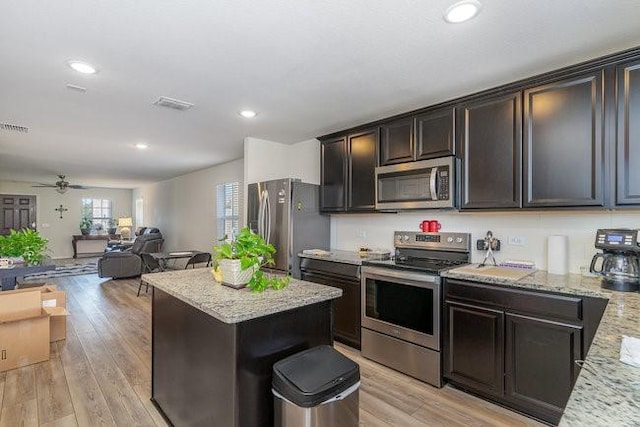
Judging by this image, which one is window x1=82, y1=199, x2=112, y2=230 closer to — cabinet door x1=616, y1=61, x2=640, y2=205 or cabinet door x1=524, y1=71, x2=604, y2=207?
cabinet door x1=524, y1=71, x2=604, y2=207

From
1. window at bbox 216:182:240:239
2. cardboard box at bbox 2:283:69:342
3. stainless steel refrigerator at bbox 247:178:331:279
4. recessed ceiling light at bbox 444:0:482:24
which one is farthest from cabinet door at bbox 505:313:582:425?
window at bbox 216:182:240:239

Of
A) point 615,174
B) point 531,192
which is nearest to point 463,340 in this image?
point 531,192

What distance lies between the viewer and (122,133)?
4.18 m

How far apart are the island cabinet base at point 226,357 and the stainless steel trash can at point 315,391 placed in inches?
5.4

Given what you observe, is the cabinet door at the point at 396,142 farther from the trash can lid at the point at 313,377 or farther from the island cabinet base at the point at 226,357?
the trash can lid at the point at 313,377

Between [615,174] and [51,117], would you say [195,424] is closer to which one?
[615,174]

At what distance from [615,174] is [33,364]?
4842 millimetres

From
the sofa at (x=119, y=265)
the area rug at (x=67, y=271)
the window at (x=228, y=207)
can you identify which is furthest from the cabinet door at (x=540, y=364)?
the area rug at (x=67, y=271)

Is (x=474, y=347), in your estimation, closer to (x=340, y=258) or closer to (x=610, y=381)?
(x=340, y=258)

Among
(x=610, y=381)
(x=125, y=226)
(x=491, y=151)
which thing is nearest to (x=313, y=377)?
(x=610, y=381)

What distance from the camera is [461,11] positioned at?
169cm

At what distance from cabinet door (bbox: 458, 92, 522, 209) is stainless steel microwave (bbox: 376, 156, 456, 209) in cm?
12

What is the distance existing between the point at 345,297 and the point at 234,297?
1.83m

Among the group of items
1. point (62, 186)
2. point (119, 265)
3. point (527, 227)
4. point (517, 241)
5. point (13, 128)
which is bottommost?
point (119, 265)
